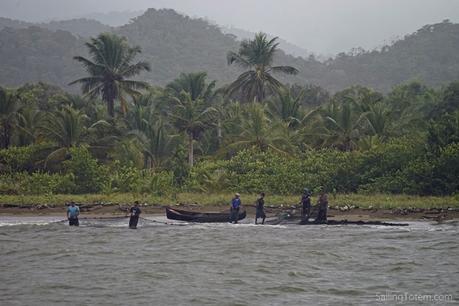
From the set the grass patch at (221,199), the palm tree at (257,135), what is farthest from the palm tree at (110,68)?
the grass patch at (221,199)

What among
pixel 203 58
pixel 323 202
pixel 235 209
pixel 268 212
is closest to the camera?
pixel 323 202

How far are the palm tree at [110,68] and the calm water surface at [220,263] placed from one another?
1973 cm

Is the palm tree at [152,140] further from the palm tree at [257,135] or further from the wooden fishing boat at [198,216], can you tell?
the wooden fishing boat at [198,216]

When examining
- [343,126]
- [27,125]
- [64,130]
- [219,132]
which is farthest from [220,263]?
[27,125]

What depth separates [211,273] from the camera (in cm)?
1956

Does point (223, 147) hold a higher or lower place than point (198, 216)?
higher

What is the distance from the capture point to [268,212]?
1262 inches

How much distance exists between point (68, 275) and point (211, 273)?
436cm

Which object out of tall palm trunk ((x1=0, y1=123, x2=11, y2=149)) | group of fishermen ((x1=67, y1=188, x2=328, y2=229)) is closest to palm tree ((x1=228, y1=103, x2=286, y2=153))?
group of fishermen ((x1=67, y1=188, x2=328, y2=229))

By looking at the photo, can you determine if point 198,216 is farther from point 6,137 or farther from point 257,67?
point 257,67

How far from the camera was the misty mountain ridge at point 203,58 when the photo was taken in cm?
9862

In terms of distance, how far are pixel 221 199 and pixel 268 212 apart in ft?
11.0

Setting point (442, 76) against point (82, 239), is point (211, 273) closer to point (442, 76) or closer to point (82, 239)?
point (82, 239)

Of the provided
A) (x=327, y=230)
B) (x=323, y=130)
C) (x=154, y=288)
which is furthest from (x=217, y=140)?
(x=154, y=288)
